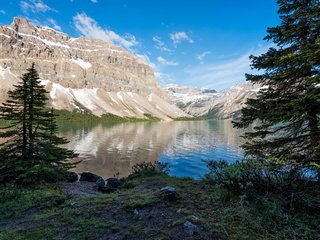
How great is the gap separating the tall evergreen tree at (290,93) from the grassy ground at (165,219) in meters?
3.82

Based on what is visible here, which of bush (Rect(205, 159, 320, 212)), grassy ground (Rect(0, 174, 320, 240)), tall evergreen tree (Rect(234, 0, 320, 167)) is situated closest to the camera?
grassy ground (Rect(0, 174, 320, 240))

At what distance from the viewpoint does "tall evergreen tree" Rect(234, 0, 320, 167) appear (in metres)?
10.2

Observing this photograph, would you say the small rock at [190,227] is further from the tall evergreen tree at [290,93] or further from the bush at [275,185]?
the tall evergreen tree at [290,93]

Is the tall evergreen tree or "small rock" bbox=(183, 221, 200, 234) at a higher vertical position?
the tall evergreen tree

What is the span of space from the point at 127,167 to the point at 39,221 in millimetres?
38434

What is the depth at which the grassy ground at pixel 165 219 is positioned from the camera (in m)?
6.15

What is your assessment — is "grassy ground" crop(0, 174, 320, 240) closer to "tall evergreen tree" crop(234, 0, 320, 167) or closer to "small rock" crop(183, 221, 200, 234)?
"small rock" crop(183, 221, 200, 234)

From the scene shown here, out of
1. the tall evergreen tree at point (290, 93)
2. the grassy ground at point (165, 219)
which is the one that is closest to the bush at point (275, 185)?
the grassy ground at point (165, 219)

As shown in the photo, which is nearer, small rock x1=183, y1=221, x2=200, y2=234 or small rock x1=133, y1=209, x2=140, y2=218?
small rock x1=183, y1=221, x2=200, y2=234

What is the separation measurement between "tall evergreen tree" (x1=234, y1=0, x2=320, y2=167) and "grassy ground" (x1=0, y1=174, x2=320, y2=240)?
382 cm

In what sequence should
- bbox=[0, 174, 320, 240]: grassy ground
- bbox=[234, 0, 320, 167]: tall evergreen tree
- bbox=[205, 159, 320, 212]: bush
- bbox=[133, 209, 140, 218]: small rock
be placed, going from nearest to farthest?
bbox=[0, 174, 320, 240]: grassy ground < bbox=[205, 159, 320, 212]: bush < bbox=[133, 209, 140, 218]: small rock < bbox=[234, 0, 320, 167]: tall evergreen tree

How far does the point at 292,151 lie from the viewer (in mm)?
11336

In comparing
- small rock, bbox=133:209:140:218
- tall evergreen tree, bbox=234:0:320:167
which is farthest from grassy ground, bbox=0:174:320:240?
tall evergreen tree, bbox=234:0:320:167

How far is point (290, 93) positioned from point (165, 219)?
9174mm
